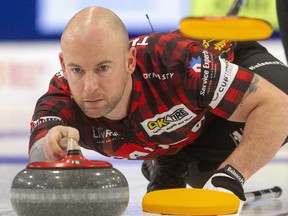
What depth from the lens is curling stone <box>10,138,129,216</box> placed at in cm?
116

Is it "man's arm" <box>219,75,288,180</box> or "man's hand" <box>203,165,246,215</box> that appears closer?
"man's hand" <box>203,165,246,215</box>

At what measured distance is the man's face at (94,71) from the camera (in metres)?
1.38

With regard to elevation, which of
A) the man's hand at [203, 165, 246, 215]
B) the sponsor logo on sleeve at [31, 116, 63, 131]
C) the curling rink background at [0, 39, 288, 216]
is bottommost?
the curling rink background at [0, 39, 288, 216]

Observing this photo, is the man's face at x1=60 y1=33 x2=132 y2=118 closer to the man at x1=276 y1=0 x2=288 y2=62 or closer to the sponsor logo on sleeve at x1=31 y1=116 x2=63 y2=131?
the sponsor logo on sleeve at x1=31 y1=116 x2=63 y2=131

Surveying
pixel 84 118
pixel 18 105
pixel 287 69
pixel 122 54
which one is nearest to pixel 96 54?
pixel 122 54

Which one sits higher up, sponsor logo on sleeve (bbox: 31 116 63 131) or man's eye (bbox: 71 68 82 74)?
man's eye (bbox: 71 68 82 74)

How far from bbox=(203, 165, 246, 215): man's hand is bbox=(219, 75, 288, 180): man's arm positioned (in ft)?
0.20

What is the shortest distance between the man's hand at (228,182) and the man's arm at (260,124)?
0.06m

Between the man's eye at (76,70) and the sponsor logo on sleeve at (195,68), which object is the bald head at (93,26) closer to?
the man's eye at (76,70)

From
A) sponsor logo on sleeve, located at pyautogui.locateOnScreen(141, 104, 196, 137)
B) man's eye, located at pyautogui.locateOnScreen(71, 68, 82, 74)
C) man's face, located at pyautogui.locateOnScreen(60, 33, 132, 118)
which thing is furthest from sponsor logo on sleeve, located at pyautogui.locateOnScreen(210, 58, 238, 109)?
man's eye, located at pyautogui.locateOnScreen(71, 68, 82, 74)

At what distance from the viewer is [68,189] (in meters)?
1.15

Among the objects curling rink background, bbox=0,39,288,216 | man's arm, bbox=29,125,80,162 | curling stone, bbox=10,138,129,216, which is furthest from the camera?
curling rink background, bbox=0,39,288,216

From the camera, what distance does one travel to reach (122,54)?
58.7 inches

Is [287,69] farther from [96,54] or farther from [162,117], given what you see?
[96,54]
